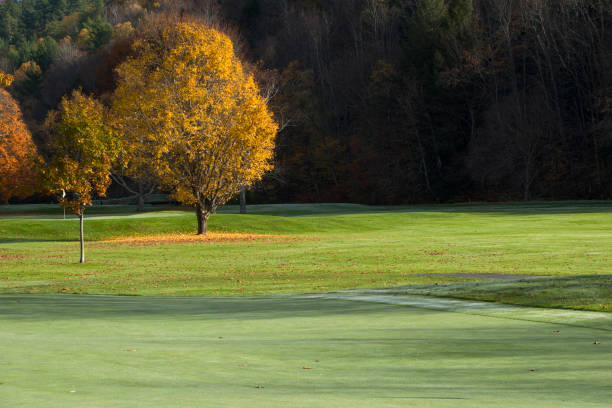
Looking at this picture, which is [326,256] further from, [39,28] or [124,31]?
[39,28]

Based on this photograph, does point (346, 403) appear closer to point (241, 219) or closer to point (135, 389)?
point (135, 389)

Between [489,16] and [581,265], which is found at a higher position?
[489,16]

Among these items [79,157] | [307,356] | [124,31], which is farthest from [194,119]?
[124,31]

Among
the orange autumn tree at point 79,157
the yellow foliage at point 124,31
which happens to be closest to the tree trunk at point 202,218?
the orange autumn tree at point 79,157

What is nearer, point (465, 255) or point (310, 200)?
point (465, 255)

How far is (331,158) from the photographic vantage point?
286 ft

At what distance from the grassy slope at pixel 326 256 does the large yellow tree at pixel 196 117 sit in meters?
4.94

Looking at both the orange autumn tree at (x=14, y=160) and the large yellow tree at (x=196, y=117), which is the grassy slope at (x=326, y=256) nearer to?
the large yellow tree at (x=196, y=117)

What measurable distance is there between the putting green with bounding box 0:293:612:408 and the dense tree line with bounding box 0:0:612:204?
1877 inches

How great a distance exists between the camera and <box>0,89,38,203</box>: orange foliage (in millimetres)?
72688

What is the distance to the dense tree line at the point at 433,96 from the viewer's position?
238 feet

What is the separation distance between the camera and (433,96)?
8038 cm

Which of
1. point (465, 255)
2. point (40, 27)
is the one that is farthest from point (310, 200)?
point (40, 27)

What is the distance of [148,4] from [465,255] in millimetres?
121708
